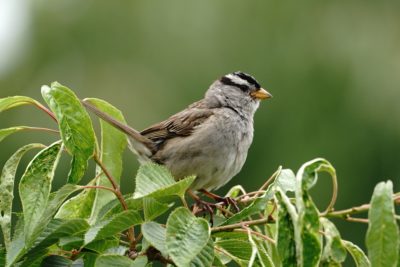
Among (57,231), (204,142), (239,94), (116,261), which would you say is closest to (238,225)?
(116,261)

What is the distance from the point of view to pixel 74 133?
6.25ft

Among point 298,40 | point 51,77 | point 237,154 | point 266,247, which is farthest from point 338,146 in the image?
point 266,247

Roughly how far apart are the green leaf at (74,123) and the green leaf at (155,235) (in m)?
0.21

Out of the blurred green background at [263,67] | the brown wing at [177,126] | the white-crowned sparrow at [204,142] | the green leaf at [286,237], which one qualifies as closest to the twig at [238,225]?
the green leaf at [286,237]

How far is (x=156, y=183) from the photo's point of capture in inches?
74.0

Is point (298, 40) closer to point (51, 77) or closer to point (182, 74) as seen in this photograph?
point (182, 74)

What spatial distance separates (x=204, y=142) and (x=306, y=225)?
2.03m

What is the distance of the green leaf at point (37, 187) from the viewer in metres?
1.82

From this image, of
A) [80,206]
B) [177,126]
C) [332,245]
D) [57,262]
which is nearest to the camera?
[332,245]

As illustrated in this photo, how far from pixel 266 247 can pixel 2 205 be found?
689 millimetres

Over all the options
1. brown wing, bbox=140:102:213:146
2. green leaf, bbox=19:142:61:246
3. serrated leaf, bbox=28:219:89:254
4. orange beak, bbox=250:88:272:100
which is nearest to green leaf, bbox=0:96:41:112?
green leaf, bbox=19:142:61:246

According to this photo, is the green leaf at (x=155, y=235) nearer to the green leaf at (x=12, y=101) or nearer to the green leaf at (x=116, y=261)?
the green leaf at (x=116, y=261)

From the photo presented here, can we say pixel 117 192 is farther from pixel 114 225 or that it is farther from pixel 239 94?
pixel 239 94

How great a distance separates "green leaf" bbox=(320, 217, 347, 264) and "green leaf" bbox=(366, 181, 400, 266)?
0.14 metres
